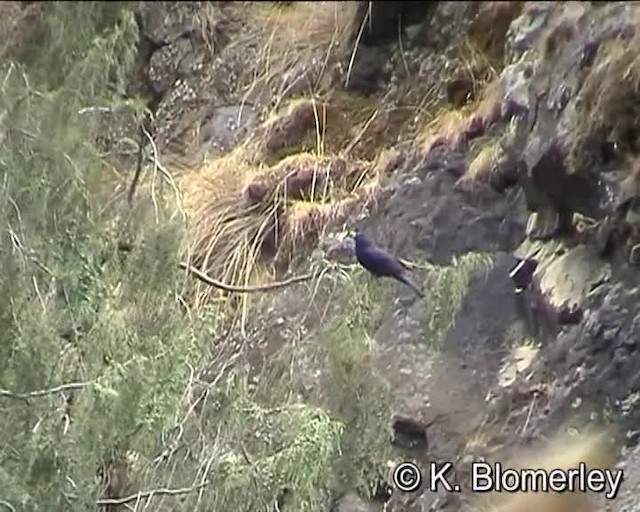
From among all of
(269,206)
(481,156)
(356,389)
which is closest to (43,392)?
(356,389)

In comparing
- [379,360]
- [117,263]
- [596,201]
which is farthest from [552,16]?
[117,263]

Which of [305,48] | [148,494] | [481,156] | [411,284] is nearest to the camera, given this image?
[148,494]

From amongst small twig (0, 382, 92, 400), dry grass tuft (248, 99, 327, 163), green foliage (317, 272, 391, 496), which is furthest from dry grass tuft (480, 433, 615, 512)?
dry grass tuft (248, 99, 327, 163)

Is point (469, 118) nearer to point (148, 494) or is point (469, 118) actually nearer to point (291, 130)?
point (291, 130)

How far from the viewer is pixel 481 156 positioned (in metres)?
2.49

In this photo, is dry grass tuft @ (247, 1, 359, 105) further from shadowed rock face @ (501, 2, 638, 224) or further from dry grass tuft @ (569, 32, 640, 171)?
dry grass tuft @ (569, 32, 640, 171)

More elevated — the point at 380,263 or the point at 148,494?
the point at 380,263

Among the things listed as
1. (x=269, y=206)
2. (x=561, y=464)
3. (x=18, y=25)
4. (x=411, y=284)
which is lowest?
(x=561, y=464)

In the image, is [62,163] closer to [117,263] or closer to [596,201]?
[117,263]

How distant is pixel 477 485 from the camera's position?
209cm

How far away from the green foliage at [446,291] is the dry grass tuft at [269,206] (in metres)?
0.38

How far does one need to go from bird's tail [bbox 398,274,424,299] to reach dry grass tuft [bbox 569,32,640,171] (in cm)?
44

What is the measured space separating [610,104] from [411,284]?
1.71 feet

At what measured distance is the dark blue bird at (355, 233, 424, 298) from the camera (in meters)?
2.05
